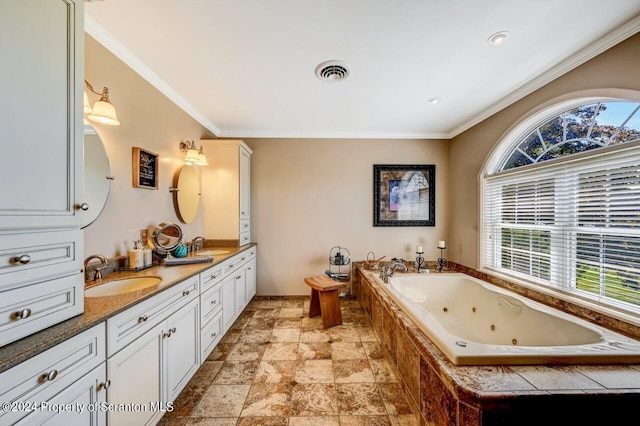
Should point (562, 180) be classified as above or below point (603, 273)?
above

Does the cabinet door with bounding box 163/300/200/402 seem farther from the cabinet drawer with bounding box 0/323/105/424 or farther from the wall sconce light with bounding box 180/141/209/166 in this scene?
the wall sconce light with bounding box 180/141/209/166

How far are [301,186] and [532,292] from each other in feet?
9.38

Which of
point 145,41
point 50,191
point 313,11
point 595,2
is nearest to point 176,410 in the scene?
point 50,191

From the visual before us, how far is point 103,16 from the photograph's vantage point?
4.81 feet

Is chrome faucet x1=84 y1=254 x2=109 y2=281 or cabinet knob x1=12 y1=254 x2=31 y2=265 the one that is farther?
chrome faucet x1=84 y1=254 x2=109 y2=281

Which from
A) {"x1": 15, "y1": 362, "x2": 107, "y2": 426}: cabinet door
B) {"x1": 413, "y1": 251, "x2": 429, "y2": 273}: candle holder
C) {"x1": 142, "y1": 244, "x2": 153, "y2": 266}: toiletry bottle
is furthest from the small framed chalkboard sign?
{"x1": 413, "y1": 251, "x2": 429, "y2": 273}: candle holder

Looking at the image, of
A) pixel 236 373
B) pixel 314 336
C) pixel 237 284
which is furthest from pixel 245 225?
pixel 236 373

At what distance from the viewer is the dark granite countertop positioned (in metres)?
0.75

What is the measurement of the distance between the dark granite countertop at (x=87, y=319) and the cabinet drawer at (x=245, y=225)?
146 centimetres

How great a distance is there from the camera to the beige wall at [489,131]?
1.53 metres

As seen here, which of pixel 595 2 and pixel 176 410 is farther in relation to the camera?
pixel 176 410

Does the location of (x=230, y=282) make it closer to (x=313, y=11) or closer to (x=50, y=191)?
(x=50, y=191)

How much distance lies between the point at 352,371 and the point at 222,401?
3.30ft

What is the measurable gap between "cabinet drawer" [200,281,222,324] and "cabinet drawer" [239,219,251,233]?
40.8 inches
